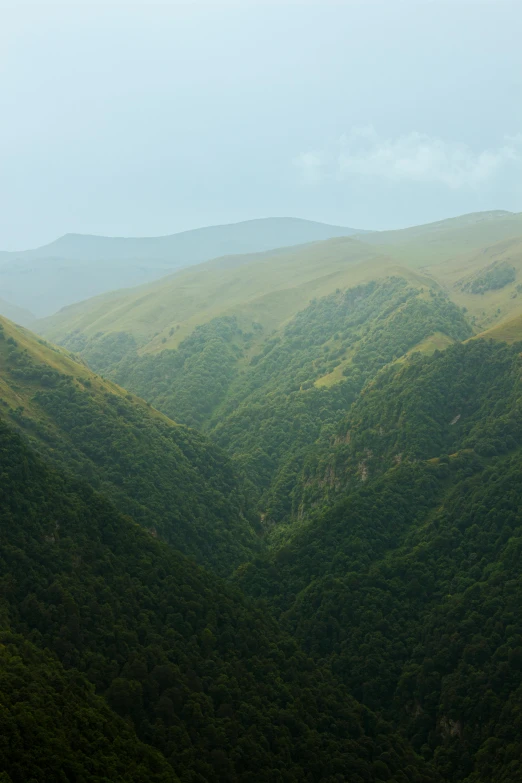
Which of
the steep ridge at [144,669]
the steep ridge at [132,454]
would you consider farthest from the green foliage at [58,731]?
the steep ridge at [132,454]

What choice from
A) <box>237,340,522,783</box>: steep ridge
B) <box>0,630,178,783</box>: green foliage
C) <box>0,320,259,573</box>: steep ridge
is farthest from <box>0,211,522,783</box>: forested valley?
<box>0,320,259,573</box>: steep ridge

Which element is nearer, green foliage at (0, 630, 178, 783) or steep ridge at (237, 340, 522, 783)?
green foliage at (0, 630, 178, 783)

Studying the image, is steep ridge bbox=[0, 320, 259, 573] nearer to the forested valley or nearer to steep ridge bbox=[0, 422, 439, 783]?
the forested valley

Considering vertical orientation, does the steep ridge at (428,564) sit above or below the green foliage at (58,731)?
below

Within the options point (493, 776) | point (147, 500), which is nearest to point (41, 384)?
point (147, 500)

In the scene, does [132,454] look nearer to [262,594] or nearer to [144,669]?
[262,594]

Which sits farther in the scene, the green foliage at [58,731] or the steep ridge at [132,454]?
the steep ridge at [132,454]

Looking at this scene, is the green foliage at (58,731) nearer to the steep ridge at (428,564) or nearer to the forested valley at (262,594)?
the forested valley at (262,594)
